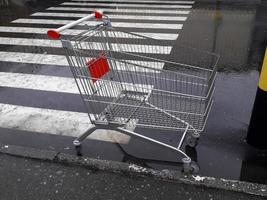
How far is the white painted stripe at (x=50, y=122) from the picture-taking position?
4.13 meters

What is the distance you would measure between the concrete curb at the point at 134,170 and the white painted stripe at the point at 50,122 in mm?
509

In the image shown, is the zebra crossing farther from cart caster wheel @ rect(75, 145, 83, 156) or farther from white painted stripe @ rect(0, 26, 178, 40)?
cart caster wheel @ rect(75, 145, 83, 156)

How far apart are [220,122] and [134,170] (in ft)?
5.09

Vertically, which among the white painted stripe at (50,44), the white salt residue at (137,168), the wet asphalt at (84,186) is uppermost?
the white painted stripe at (50,44)

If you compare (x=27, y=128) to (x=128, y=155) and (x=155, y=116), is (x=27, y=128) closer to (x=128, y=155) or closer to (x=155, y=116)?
(x=128, y=155)

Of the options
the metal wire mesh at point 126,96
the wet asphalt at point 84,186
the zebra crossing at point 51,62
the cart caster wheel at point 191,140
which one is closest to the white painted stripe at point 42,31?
the zebra crossing at point 51,62

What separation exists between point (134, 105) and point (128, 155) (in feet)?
2.01

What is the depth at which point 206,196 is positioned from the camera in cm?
309

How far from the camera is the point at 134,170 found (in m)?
3.42

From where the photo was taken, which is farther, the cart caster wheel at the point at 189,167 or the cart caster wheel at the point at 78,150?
the cart caster wheel at the point at 78,150

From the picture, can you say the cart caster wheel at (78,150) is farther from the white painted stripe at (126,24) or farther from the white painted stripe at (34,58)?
the white painted stripe at (126,24)

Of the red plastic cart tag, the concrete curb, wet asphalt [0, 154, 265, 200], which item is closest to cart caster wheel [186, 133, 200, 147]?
the concrete curb

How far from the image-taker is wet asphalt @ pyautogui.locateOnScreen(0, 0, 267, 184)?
141 inches

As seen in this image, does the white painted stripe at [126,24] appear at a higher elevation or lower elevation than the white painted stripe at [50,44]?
higher
